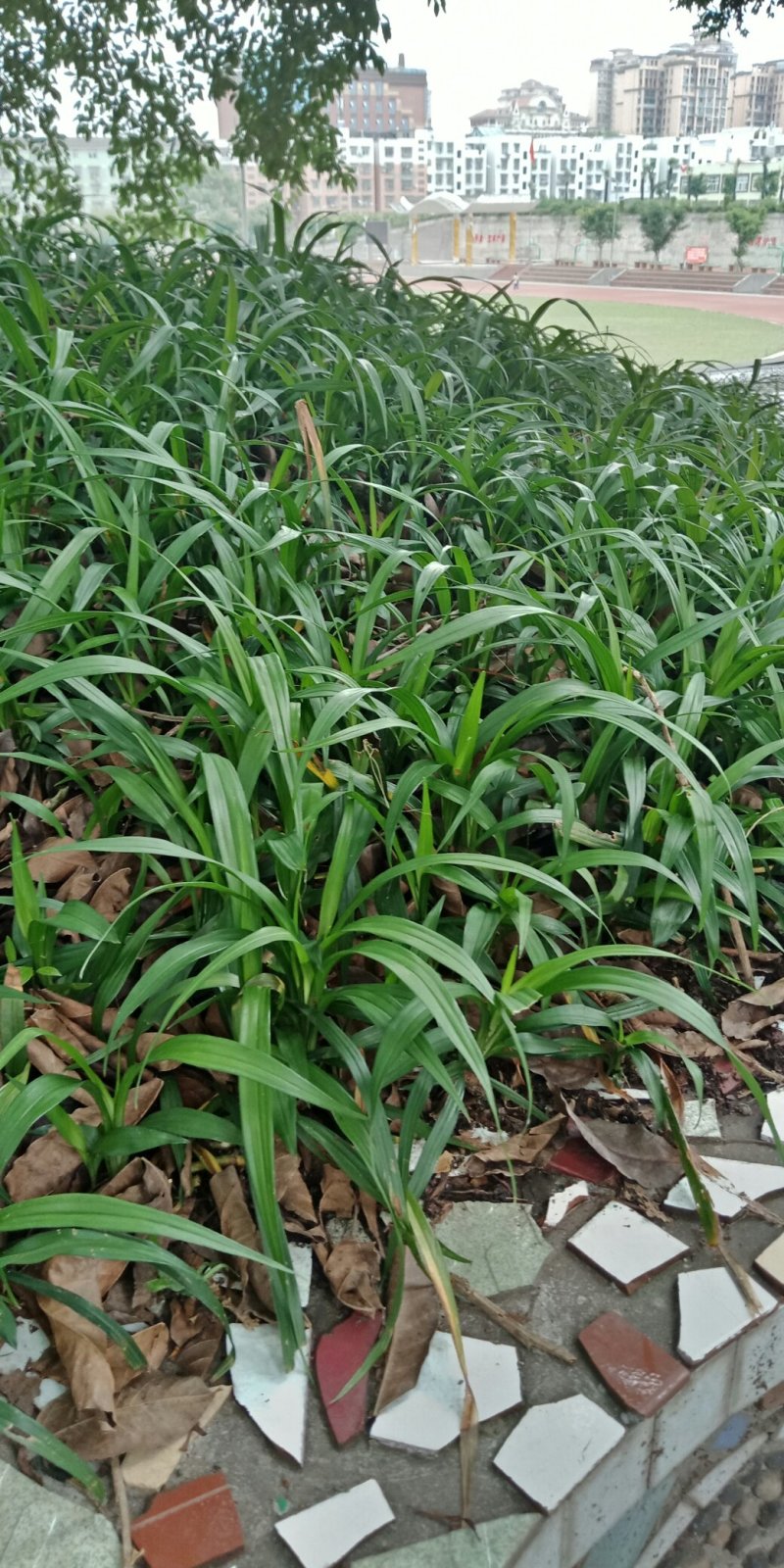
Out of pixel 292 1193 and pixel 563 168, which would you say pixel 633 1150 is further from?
pixel 563 168

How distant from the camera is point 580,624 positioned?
1243mm

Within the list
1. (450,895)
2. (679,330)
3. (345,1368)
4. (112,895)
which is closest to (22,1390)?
(345,1368)

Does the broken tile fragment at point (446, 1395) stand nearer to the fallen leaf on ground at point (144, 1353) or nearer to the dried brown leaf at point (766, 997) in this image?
the fallen leaf on ground at point (144, 1353)

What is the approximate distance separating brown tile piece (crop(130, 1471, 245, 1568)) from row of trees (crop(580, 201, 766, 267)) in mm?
3670

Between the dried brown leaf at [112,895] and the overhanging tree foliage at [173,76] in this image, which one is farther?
the overhanging tree foliage at [173,76]

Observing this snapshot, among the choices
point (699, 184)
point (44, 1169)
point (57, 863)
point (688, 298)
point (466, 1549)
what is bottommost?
point (466, 1549)

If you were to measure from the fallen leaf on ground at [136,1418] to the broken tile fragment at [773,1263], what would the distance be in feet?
1.46

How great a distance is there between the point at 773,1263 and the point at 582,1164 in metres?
0.17

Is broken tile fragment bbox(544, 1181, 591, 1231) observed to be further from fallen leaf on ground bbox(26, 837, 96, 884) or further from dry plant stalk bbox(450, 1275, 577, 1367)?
fallen leaf on ground bbox(26, 837, 96, 884)

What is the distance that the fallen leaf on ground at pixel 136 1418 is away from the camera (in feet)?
2.33

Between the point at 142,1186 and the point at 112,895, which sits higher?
the point at 112,895

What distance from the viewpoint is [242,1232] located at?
0.84 m

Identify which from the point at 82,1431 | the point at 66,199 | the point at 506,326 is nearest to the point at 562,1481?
the point at 82,1431

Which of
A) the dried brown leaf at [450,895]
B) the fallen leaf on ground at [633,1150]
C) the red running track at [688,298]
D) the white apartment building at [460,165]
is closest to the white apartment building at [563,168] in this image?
the white apartment building at [460,165]
